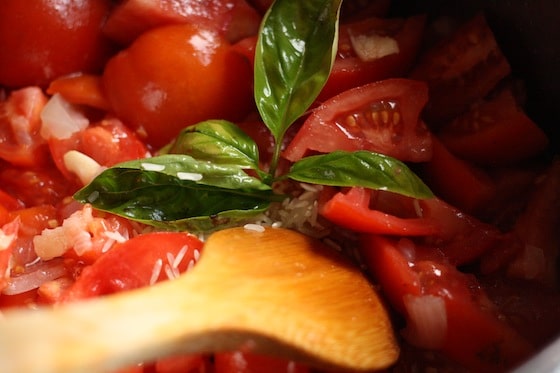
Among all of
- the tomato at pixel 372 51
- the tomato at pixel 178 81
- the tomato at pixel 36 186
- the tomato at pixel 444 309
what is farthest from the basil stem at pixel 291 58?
the tomato at pixel 36 186

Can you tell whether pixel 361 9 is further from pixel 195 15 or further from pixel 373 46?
pixel 195 15

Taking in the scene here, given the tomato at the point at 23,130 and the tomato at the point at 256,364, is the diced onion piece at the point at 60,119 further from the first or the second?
the tomato at the point at 256,364

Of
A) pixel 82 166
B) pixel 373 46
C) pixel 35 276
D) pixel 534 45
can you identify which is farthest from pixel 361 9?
pixel 35 276

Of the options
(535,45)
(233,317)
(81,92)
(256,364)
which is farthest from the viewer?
(81,92)

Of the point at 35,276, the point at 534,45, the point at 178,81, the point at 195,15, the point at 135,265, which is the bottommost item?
the point at 35,276

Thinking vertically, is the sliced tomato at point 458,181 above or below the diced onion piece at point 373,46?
below

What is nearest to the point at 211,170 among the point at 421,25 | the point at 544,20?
the point at 421,25
